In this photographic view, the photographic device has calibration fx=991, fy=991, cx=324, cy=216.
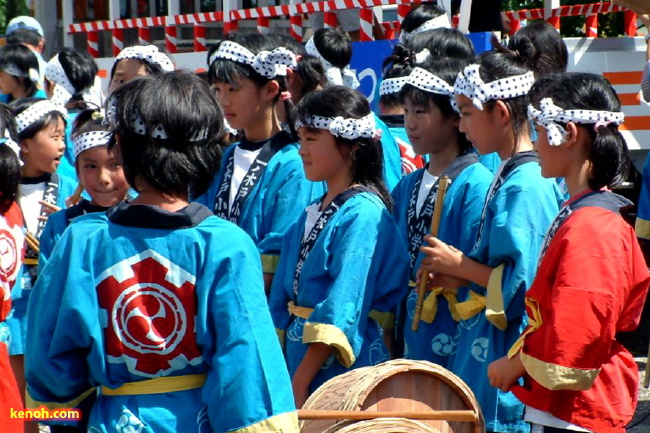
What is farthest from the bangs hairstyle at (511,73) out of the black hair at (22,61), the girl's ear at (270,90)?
the black hair at (22,61)

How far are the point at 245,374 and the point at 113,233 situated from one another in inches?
18.0

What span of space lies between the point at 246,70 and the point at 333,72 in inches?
57.7

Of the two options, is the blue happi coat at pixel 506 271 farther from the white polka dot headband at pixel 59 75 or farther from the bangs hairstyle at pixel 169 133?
the white polka dot headband at pixel 59 75

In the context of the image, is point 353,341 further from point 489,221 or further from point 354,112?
point 354,112

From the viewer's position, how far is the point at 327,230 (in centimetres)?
357

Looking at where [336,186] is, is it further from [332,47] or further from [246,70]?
[332,47]

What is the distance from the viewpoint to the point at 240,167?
168 inches

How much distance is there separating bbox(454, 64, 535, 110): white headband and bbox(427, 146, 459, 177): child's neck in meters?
0.42

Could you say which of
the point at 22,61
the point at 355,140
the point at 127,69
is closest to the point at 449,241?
the point at 355,140

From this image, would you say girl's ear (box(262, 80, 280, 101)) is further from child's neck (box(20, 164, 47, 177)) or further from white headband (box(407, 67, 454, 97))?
child's neck (box(20, 164, 47, 177))

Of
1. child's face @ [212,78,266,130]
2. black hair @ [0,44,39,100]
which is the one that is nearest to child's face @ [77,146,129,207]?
child's face @ [212,78,266,130]

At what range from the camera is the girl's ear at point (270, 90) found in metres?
4.34

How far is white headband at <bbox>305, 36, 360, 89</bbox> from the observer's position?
5.64 m

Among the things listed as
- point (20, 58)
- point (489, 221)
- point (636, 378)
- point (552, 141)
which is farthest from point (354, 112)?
point (20, 58)
